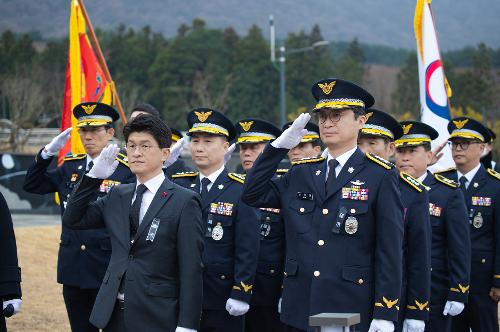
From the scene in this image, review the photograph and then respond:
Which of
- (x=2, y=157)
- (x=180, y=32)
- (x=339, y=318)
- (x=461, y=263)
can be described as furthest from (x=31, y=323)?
(x=180, y=32)

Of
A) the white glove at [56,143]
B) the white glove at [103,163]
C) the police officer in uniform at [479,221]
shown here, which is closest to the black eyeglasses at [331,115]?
the white glove at [103,163]

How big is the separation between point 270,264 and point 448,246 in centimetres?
147

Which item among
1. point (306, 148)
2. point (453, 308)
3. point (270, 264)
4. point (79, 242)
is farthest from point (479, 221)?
point (79, 242)

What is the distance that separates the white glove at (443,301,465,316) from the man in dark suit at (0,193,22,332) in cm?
343

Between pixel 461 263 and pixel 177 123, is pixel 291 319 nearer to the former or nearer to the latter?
pixel 461 263

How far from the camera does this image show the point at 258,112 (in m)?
49.0

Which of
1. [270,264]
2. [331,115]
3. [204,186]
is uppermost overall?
[331,115]

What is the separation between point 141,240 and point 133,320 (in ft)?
1.50

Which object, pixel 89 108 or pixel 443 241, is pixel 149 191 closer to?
pixel 89 108

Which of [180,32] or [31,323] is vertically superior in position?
[180,32]

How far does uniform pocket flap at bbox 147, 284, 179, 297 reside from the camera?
4.81 metres

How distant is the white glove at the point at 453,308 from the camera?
6.82m

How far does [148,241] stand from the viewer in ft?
15.9

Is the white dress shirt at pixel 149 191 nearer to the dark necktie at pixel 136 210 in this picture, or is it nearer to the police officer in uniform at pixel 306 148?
the dark necktie at pixel 136 210
